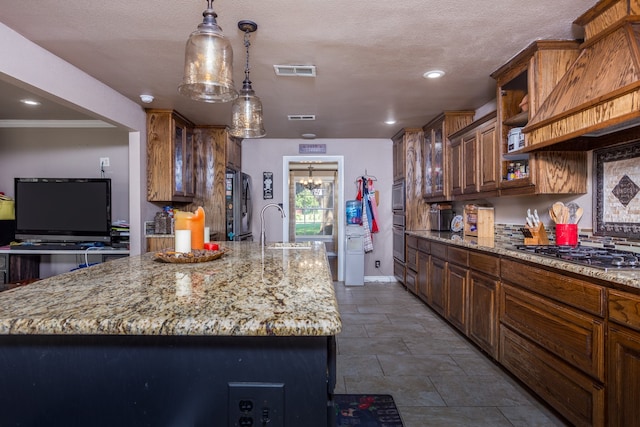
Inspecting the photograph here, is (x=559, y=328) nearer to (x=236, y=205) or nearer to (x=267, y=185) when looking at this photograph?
(x=236, y=205)

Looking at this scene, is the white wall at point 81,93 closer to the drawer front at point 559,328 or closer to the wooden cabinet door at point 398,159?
the wooden cabinet door at point 398,159

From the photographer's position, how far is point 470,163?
3441 millimetres

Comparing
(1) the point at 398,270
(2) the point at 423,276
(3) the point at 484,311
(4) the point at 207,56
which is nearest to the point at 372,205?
(1) the point at 398,270

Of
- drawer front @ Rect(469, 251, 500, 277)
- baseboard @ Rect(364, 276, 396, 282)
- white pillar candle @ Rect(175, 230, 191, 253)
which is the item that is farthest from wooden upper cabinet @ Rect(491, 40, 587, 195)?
baseboard @ Rect(364, 276, 396, 282)

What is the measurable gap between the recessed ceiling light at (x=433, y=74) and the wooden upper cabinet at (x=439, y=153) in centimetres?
116

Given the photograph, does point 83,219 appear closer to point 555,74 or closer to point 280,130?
point 280,130

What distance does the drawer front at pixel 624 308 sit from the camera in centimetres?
139

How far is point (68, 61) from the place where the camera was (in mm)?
2738

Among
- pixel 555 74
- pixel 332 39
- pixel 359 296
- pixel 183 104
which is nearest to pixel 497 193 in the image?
pixel 555 74

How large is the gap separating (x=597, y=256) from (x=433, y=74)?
1.86 m

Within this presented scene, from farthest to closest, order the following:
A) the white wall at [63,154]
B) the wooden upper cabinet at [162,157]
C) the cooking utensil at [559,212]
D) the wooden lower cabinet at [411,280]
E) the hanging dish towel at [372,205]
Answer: the hanging dish towel at [372,205]
the white wall at [63,154]
the wooden lower cabinet at [411,280]
the wooden upper cabinet at [162,157]
the cooking utensil at [559,212]

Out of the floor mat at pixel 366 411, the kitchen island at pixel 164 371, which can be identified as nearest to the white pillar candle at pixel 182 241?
the kitchen island at pixel 164 371

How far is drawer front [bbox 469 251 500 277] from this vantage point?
8.08ft

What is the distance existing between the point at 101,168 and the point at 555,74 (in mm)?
5029
